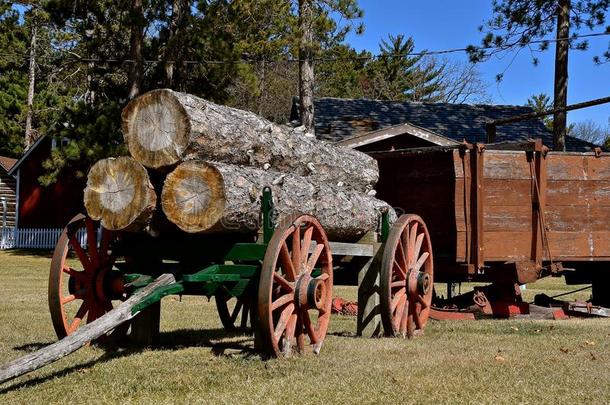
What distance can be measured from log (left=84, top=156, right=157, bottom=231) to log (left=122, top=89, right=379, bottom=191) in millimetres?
147

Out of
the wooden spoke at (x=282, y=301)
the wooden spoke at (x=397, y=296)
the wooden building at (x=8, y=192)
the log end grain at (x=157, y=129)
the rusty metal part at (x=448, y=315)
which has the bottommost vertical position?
the rusty metal part at (x=448, y=315)

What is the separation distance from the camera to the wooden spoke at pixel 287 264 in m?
6.49

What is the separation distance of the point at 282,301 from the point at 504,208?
4.28 metres

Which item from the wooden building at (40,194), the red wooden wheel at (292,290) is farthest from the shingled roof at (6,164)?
the red wooden wheel at (292,290)

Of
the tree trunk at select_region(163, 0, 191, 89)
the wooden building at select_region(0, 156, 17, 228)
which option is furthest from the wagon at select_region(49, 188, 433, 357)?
the wooden building at select_region(0, 156, 17, 228)

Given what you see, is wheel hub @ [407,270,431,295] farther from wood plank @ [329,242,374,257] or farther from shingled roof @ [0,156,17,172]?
shingled roof @ [0,156,17,172]

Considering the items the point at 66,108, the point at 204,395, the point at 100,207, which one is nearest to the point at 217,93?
the point at 66,108

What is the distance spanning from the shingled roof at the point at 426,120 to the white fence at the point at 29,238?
41.3 ft

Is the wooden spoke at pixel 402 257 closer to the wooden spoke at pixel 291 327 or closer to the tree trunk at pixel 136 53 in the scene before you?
the wooden spoke at pixel 291 327

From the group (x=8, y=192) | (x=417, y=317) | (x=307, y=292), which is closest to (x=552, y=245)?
(x=417, y=317)

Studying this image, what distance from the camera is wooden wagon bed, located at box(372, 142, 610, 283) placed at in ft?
31.5

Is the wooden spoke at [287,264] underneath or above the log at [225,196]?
underneath

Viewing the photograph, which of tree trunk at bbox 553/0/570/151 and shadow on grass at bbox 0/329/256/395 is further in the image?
tree trunk at bbox 553/0/570/151

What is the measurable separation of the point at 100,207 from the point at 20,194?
30605 mm
